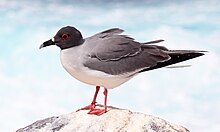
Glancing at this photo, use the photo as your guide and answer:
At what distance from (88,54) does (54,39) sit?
388mm

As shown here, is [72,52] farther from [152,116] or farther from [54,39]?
[152,116]

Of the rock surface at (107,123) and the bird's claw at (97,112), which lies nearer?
the rock surface at (107,123)

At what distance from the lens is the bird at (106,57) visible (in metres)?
5.64

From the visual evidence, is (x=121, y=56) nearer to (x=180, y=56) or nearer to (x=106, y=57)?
(x=106, y=57)

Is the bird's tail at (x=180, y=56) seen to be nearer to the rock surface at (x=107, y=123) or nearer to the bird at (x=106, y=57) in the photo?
the bird at (x=106, y=57)

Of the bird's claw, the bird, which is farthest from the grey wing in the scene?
the bird's claw

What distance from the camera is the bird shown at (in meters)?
5.64

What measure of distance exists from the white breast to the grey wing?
0.16 feet

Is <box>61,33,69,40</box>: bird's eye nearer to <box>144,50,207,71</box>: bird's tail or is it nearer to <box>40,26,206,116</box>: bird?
<box>40,26,206,116</box>: bird

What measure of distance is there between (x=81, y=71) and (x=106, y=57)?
0.30 m


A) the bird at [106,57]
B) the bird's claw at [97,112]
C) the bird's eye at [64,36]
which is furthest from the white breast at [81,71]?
the bird's claw at [97,112]

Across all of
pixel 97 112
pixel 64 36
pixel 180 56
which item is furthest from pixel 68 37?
pixel 180 56

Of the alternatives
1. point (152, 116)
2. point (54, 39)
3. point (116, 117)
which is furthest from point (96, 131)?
point (54, 39)

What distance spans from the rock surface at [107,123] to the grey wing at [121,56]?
0.49m
